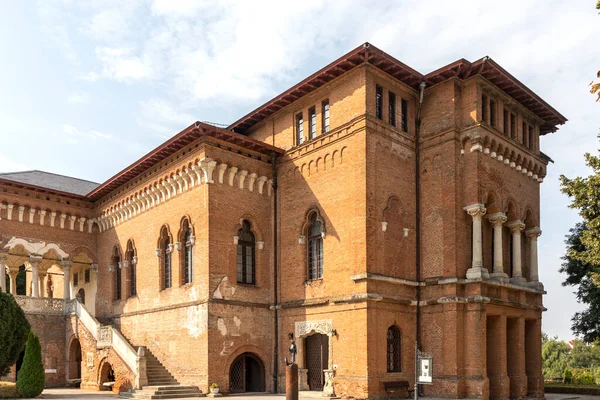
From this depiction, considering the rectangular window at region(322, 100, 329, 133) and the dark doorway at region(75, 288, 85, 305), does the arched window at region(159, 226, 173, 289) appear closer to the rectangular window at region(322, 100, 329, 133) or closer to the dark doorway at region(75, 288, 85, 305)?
the rectangular window at region(322, 100, 329, 133)

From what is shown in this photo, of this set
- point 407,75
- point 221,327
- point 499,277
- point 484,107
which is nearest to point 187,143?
point 221,327

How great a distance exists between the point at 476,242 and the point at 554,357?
55697 mm

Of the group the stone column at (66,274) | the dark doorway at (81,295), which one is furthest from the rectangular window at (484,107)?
the dark doorway at (81,295)

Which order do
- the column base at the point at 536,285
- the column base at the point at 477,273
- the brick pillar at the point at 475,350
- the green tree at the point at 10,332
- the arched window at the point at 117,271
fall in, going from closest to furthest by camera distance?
the brick pillar at the point at 475,350 → the column base at the point at 477,273 → the green tree at the point at 10,332 → the column base at the point at 536,285 → the arched window at the point at 117,271

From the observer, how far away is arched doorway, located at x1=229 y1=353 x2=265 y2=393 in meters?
22.7

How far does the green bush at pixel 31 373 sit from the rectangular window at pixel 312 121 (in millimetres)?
12466

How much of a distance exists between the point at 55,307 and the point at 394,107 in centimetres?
1870

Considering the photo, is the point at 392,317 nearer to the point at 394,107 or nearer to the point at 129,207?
the point at 394,107

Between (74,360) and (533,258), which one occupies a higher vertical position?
(533,258)

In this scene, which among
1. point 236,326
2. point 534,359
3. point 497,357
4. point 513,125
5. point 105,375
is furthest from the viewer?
point 105,375

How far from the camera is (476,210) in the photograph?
68.4 ft

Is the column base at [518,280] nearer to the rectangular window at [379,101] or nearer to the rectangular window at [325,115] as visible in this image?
the rectangular window at [379,101]

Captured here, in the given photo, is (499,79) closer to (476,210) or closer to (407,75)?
(407,75)

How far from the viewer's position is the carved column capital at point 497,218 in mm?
21984
